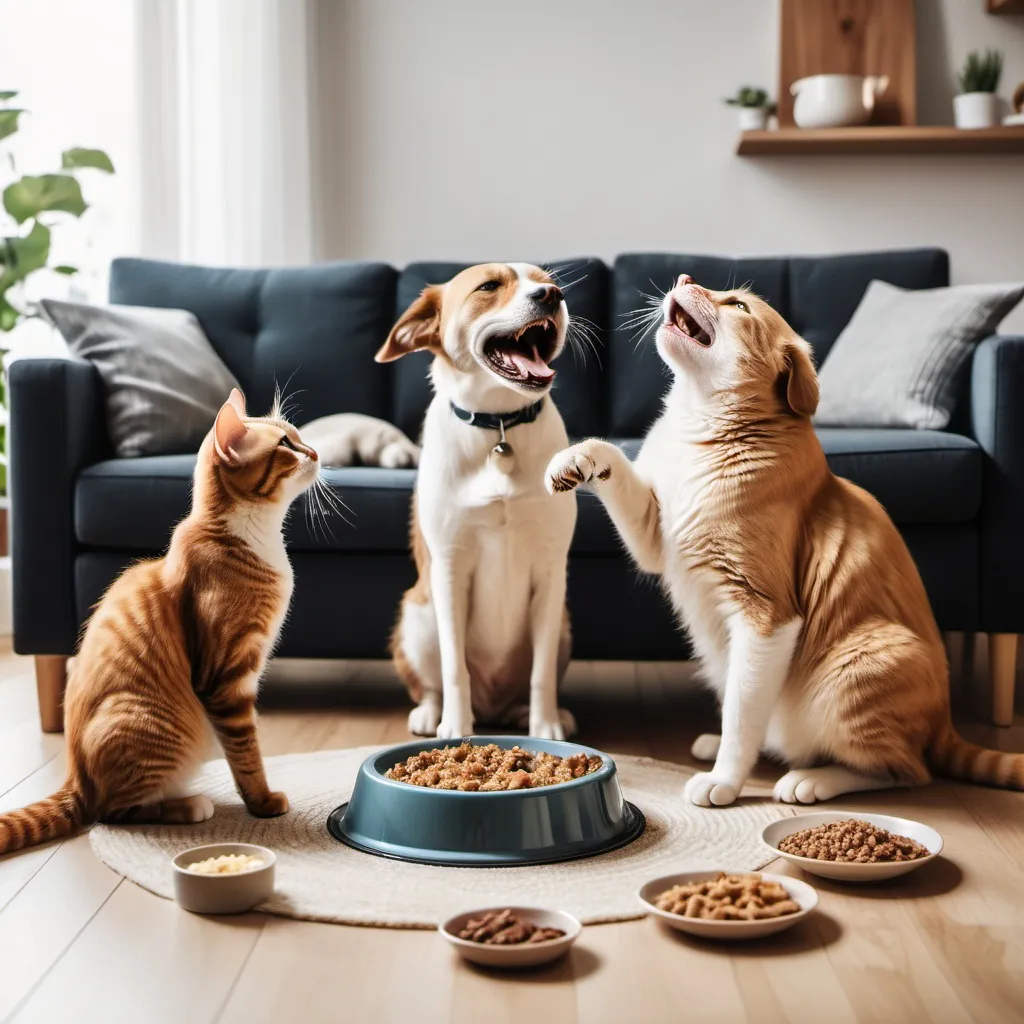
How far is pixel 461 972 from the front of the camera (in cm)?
139

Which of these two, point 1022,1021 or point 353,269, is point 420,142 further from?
point 1022,1021

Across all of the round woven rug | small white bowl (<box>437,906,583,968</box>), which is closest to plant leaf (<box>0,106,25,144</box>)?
the round woven rug

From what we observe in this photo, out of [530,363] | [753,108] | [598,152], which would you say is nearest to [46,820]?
[530,363]

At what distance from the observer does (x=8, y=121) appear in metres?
3.75

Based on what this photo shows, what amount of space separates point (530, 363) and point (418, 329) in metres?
0.24

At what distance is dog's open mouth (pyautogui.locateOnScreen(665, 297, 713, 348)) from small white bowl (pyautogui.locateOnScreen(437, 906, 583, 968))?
1.01 meters

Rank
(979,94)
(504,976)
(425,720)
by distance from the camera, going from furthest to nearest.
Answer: (979,94)
(425,720)
(504,976)

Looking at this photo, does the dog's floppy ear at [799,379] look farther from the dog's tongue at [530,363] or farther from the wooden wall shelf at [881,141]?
the wooden wall shelf at [881,141]

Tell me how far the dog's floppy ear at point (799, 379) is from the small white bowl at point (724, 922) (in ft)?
2.65

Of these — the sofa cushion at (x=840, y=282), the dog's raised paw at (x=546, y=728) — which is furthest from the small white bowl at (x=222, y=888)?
the sofa cushion at (x=840, y=282)

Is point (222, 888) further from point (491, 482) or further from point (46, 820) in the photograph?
point (491, 482)

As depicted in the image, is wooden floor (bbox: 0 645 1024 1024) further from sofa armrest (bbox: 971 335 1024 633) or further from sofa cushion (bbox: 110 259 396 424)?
sofa cushion (bbox: 110 259 396 424)

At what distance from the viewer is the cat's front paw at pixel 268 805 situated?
1903 mm

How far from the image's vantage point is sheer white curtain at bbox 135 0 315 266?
13.7ft
